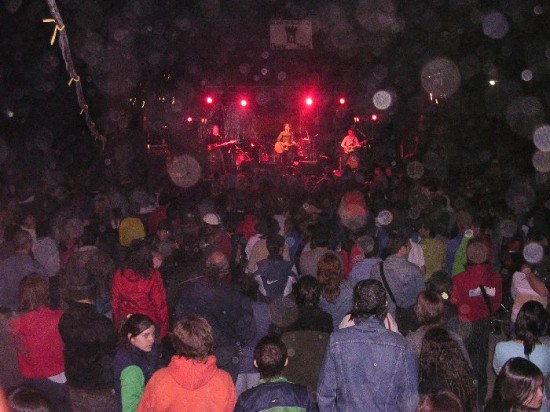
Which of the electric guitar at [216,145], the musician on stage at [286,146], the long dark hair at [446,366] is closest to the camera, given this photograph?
the long dark hair at [446,366]

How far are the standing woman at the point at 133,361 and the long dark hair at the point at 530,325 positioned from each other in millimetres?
2229

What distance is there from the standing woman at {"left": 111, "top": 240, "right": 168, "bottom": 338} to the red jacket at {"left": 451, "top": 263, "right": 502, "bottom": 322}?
2.44 meters

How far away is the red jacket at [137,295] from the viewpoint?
4562 mm

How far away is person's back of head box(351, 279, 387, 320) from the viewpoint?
3.30 meters

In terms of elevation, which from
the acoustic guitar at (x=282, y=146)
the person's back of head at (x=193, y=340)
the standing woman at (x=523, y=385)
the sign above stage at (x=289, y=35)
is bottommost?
the standing woman at (x=523, y=385)

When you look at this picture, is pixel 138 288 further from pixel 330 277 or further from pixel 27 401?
pixel 27 401

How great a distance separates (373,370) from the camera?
3.16m

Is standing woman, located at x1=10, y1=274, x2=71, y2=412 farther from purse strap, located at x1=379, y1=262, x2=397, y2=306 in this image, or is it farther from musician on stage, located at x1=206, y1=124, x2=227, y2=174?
musician on stage, located at x1=206, y1=124, x2=227, y2=174

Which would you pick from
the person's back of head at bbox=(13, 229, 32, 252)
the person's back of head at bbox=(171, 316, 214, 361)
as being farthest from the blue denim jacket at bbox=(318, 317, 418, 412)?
the person's back of head at bbox=(13, 229, 32, 252)

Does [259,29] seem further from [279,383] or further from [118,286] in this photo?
[279,383]

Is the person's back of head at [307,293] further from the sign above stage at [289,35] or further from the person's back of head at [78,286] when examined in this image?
the sign above stage at [289,35]

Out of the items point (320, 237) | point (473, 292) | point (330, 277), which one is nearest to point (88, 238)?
point (320, 237)

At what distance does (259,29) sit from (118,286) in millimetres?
13837

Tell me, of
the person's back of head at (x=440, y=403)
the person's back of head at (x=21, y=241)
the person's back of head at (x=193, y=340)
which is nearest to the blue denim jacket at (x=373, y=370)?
the person's back of head at (x=440, y=403)
